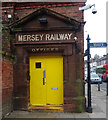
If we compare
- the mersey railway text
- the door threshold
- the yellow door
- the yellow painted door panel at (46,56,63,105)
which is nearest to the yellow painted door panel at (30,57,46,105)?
the yellow door

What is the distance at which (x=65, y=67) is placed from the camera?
634 centimetres

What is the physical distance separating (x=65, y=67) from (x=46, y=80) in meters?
1.06

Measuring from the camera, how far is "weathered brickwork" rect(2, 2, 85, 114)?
6.21 m

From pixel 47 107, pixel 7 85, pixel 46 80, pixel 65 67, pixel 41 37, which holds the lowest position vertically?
pixel 47 107

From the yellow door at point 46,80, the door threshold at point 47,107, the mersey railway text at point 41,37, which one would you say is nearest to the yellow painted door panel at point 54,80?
the yellow door at point 46,80

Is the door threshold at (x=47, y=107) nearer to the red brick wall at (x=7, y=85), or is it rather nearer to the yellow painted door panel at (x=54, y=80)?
the yellow painted door panel at (x=54, y=80)

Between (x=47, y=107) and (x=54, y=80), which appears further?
(x=54, y=80)

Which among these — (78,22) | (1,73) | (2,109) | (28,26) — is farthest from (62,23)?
(2,109)

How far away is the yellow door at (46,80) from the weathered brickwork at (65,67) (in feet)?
0.99

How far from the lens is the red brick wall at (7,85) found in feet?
18.4

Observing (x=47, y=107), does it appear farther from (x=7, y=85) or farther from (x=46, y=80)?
(x=7, y=85)

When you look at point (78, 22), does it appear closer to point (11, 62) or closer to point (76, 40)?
point (76, 40)

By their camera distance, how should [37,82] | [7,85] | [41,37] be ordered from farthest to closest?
[37,82] < [41,37] < [7,85]

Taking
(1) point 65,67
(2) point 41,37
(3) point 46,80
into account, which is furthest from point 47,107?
(2) point 41,37
